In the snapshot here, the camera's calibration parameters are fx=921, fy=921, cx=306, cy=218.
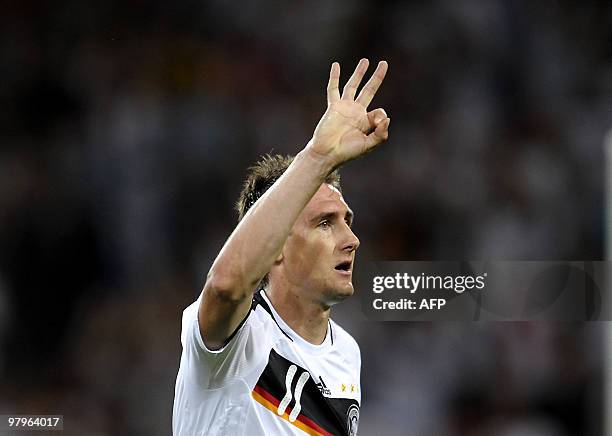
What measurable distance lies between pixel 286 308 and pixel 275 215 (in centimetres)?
99

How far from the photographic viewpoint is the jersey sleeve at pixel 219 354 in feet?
8.01

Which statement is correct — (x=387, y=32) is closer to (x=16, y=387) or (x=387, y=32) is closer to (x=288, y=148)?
(x=288, y=148)

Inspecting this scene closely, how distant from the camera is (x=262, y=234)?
7.22ft

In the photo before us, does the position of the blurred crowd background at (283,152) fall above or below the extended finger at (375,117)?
above

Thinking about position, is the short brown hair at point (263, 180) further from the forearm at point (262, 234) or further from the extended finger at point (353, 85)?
the forearm at point (262, 234)

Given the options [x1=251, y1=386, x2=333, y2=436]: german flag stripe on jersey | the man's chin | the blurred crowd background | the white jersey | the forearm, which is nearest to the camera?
the forearm

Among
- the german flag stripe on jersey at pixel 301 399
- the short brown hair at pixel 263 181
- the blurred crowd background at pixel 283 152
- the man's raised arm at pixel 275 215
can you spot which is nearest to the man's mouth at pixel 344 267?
the short brown hair at pixel 263 181

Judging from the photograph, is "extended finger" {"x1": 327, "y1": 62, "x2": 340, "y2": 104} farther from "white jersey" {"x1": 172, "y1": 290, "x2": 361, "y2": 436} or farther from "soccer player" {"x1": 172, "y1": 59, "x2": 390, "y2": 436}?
"white jersey" {"x1": 172, "y1": 290, "x2": 361, "y2": 436}

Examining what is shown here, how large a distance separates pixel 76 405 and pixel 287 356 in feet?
9.13

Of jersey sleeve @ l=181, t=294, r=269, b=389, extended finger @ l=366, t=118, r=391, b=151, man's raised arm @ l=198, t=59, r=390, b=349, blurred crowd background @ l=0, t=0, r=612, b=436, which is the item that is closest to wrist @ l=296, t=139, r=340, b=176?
man's raised arm @ l=198, t=59, r=390, b=349

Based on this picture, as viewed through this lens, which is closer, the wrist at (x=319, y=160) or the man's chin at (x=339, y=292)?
the wrist at (x=319, y=160)

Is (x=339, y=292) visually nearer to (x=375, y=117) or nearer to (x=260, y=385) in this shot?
(x=260, y=385)

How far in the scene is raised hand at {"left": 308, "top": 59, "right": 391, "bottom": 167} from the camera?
2293mm

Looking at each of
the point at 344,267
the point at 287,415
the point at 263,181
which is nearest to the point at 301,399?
the point at 287,415
